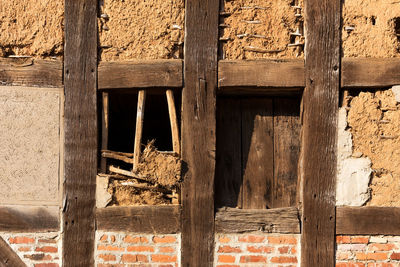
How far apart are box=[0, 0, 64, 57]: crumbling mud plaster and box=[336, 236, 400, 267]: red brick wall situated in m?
2.91

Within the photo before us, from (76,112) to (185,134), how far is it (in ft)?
3.05

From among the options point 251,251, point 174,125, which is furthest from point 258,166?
point 174,125

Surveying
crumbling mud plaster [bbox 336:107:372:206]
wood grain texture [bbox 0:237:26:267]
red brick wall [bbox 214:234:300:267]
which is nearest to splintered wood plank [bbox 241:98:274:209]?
red brick wall [bbox 214:234:300:267]

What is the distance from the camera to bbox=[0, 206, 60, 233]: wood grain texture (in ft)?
11.4

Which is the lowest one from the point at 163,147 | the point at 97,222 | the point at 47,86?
the point at 97,222

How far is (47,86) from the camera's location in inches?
138

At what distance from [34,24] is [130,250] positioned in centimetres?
206

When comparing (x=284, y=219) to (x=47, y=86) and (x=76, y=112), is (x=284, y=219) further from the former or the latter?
(x=47, y=86)

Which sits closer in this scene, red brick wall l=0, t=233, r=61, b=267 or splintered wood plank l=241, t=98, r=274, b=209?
red brick wall l=0, t=233, r=61, b=267

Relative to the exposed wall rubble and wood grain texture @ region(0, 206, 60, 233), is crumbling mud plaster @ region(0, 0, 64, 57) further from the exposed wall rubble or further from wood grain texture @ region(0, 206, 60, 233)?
the exposed wall rubble

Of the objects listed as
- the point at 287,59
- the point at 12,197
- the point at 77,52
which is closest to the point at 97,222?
the point at 12,197

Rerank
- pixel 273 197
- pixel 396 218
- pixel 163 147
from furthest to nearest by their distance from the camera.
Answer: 1. pixel 163 147
2. pixel 273 197
3. pixel 396 218

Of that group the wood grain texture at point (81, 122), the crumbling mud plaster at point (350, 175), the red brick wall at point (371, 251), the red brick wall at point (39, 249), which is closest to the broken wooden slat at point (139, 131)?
the wood grain texture at point (81, 122)

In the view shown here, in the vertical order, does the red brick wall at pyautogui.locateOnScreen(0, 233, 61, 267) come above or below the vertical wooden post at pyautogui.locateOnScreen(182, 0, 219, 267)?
below
